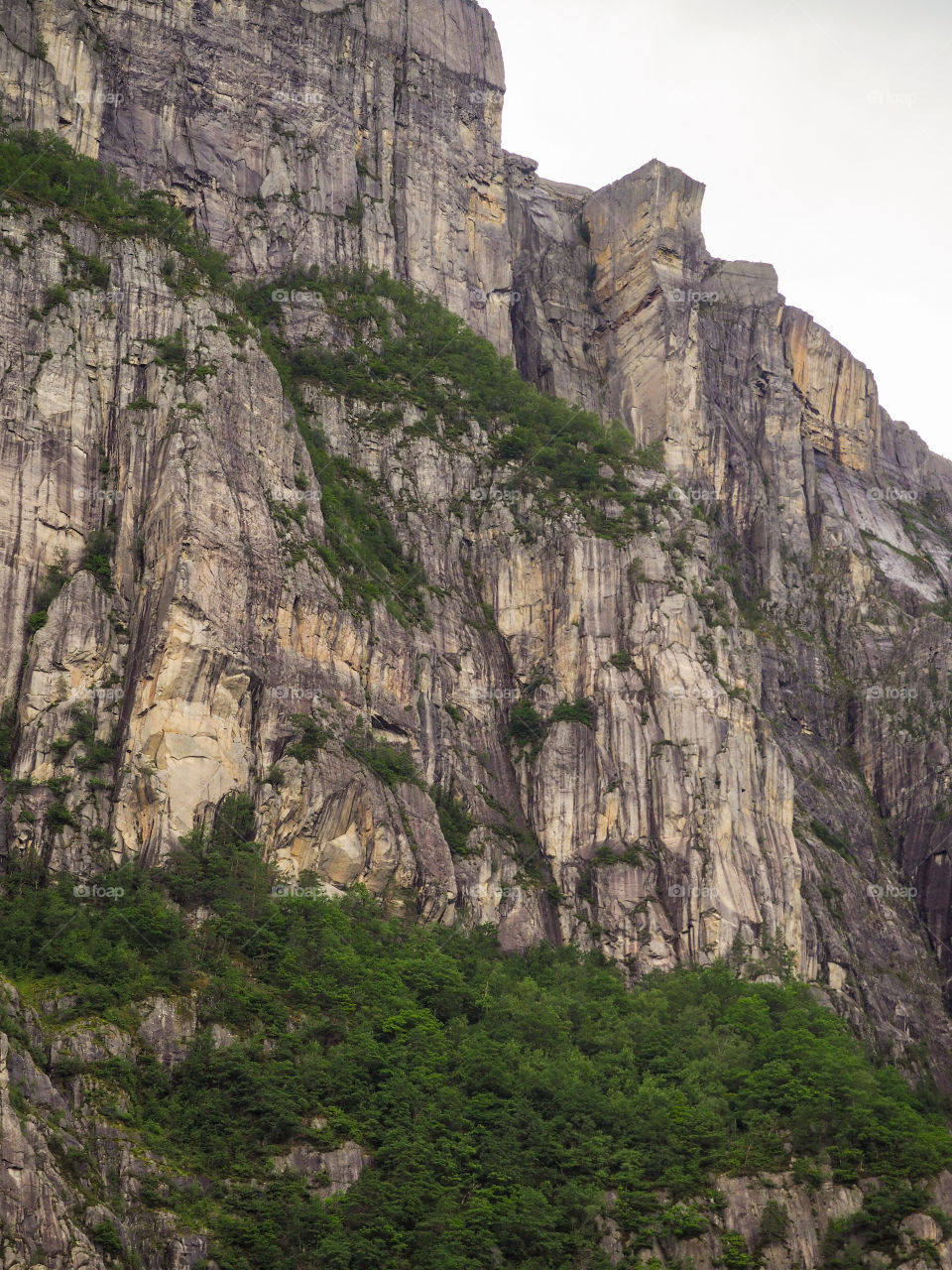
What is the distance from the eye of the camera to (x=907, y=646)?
119 m

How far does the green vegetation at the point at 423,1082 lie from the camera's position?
65688 millimetres

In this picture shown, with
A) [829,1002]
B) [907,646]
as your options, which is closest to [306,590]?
[829,1002]

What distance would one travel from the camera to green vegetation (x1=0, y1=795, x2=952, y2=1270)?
65688mm

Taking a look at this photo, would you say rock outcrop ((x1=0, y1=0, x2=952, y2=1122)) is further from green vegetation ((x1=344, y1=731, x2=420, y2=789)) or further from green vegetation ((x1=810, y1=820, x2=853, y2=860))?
green vegetation ((x1=344, y1=731, x2=420, y2=789))

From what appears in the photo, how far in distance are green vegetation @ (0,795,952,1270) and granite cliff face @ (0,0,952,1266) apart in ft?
12.1

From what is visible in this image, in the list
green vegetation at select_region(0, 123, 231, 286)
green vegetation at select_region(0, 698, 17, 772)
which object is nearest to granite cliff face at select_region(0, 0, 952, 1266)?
green vegetation at select_region(0, 698, 17, 772)

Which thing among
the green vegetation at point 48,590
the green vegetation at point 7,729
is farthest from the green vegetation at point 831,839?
the green vegetation at point 7,729

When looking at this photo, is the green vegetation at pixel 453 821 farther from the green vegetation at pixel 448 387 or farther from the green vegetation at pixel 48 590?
the green vegetation at pixel 48 590

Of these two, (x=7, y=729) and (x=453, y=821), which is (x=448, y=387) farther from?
(x=7, y=729)

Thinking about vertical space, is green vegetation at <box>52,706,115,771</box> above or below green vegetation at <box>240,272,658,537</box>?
below

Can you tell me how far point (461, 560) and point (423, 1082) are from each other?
36.7m

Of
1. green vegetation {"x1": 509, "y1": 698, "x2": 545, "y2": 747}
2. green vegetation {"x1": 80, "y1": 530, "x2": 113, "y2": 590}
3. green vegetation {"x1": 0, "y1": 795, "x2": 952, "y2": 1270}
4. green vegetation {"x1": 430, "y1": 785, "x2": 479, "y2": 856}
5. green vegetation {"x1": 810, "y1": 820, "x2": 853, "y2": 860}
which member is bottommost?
green vegetation {"x1": 0, "y1": 795, "x2": 952, "y2": 1270}

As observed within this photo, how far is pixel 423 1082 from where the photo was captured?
238 feet

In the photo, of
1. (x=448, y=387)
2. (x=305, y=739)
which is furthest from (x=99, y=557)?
(x=448, y=387)
